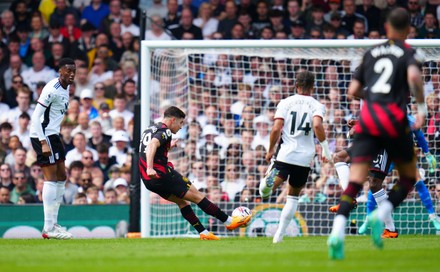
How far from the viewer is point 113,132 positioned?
18.6m

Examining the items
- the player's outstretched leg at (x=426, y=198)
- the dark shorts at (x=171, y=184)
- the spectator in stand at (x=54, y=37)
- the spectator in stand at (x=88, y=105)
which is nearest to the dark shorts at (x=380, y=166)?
the player's outstretched leg at (x=426, y=198)

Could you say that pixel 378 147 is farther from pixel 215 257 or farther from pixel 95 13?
pixel 95 13

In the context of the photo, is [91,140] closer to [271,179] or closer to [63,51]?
[63,51]

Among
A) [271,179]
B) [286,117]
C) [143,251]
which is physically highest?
[286,117]

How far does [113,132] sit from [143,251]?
28.7 ft

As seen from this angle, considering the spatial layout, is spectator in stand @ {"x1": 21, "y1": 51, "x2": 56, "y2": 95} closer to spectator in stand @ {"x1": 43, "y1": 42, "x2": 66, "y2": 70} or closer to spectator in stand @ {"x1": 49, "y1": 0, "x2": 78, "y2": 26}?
spectator in stand @ {"x1": 43, "y1": 42, "x2": 66, "y2": 70}

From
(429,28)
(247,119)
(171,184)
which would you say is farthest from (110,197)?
(429,28)

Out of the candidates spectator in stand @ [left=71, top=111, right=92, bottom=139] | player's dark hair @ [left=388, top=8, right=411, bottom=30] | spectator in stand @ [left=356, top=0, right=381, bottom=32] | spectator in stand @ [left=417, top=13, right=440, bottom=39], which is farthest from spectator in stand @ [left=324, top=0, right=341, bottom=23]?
player's dark hair @ [left=388, top=8, right=411, bottom=30]

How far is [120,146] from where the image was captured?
1827 centimetres

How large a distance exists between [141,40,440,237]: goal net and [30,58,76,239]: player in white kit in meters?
1.96

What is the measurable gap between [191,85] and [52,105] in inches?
180

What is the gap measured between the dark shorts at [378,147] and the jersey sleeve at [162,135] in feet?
14.0

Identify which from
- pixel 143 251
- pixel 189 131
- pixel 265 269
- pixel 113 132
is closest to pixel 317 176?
pixel 189 131

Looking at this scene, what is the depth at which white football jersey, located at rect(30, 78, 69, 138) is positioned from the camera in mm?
12875
